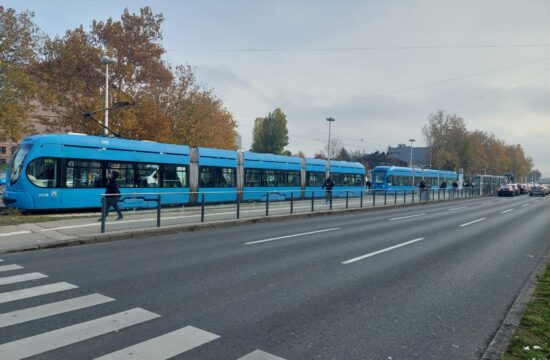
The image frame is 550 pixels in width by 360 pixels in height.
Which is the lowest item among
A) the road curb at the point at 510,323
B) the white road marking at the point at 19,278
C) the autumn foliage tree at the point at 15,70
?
the white road marking at the point at 19,278

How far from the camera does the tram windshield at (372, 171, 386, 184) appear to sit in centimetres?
3956

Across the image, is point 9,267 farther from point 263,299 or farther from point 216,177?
point 216,177

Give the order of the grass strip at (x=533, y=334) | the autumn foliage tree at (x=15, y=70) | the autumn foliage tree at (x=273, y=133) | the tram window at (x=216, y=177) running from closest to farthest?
the grass strip at (x=533, y=334)
the tram window at (x=216, y=177)
the autumn foliage tree at (x=15, y=70)
the autumn foliage tree at (x=273, y=133)

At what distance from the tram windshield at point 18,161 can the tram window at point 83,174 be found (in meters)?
1.56

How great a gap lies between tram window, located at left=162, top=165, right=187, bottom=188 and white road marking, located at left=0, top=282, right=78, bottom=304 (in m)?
13.4

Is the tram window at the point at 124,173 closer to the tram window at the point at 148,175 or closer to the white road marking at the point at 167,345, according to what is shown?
the tram window at the point at 148,175

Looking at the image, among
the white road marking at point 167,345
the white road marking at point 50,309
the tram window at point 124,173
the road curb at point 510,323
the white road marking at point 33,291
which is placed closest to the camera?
the white road marking at point 167,345

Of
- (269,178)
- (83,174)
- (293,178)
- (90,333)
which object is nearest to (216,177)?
(269,178)

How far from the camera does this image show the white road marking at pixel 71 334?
11.9 ft

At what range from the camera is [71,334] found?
4.02 m

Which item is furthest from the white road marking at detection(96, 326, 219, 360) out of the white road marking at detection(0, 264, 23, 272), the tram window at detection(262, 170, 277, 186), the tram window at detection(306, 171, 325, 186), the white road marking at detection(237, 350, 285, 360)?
the tram window at detection(306, 171, 325, 186)

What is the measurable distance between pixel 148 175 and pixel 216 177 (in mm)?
4329

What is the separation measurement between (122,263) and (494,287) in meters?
6.79

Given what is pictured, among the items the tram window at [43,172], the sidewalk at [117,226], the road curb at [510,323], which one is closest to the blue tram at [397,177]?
the sidewalk at [117,226]
